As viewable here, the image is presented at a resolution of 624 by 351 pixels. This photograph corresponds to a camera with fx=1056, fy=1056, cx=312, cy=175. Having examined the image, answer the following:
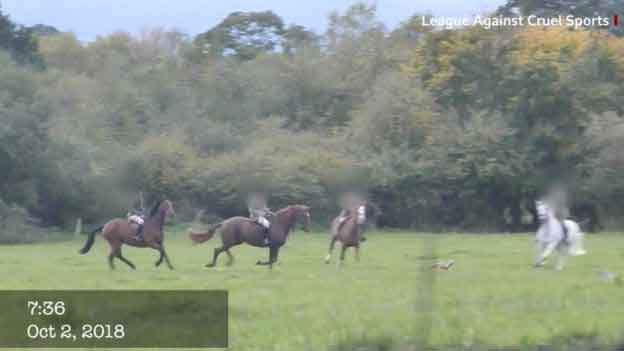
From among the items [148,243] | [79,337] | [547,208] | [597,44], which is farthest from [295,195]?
[597,44]

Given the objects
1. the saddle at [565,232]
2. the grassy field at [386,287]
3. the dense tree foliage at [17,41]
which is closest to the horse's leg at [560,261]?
the grassy field at [386,287]

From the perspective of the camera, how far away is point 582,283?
65.5 feet

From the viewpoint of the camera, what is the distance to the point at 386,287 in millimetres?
19172

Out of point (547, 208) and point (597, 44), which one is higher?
point (597, 44)

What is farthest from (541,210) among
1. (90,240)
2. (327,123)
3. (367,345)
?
(327,123)

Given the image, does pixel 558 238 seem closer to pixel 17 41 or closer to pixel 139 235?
pixel 139 235

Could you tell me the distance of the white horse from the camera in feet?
82.1

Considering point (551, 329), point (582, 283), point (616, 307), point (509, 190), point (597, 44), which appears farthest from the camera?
point (597, 44)

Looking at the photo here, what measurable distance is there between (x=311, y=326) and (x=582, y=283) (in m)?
8.33

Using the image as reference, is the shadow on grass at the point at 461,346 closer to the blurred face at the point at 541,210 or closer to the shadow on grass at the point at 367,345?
the shadow on grass at the point at 367,345

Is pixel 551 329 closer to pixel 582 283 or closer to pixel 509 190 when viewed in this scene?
pixel 582 283

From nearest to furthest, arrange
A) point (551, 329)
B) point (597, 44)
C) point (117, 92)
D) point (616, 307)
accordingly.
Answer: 1. point (551, 329)
2. point (616, 307)
3. point (597, 44)
4. point (117, 92)

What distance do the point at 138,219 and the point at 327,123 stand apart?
110 ft
